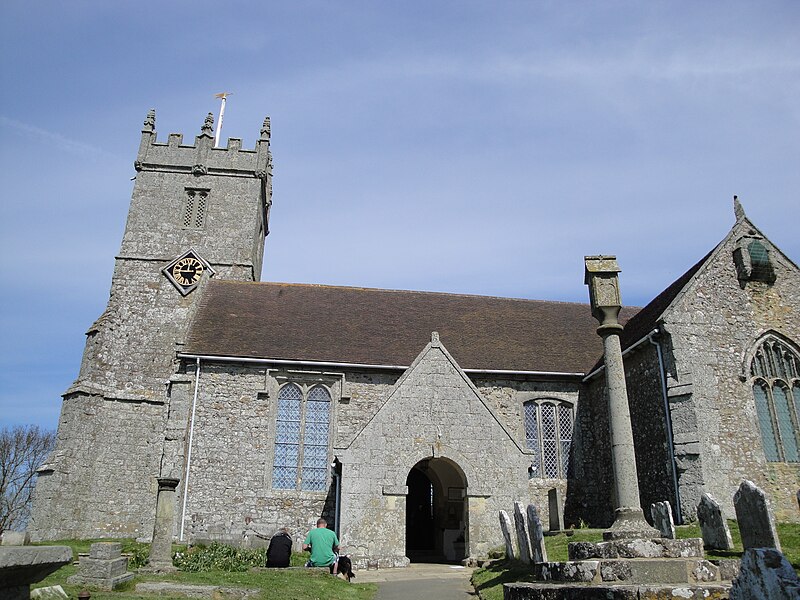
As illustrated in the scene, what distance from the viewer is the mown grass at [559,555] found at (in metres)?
9.75

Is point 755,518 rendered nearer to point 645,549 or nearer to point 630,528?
point 630,528

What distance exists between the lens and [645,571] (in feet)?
22.1

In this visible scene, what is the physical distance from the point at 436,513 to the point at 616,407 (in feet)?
38.8

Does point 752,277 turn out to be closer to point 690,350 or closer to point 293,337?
point 690,350

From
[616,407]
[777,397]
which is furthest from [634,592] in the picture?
[777,397]

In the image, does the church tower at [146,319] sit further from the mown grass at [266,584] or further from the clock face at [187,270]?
the mown grass at [266,584]

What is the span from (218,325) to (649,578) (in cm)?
1689

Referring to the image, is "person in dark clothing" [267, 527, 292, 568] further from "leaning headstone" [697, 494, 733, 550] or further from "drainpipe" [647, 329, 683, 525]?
"drainpipe" [647, 329, 683, 525]

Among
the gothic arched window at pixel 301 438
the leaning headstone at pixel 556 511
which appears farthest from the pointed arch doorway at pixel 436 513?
the gothic arched window at pixel 301 438

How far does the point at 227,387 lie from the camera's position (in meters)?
18.8

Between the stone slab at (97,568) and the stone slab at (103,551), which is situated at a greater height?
the stone slab at (103,551)

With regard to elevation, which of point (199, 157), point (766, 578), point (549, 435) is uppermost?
point (199, 157)

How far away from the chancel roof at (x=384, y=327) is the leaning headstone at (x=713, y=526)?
828 cm

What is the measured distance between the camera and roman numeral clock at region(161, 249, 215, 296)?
2653cm
